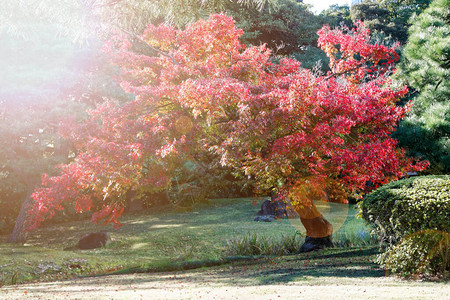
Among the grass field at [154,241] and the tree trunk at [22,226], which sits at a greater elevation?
the tree trunk at [22,226]

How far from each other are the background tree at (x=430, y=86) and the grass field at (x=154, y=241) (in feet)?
9.46

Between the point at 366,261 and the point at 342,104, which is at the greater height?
the point at 342,104

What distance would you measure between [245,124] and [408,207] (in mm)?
2657

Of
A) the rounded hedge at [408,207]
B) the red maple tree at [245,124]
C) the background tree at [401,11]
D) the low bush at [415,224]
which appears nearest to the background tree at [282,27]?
the background tree at [401,11]

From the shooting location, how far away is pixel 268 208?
16.4 metres

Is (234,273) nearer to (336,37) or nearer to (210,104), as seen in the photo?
(210,104)

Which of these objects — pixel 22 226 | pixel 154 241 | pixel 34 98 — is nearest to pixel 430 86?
pixel 154 241

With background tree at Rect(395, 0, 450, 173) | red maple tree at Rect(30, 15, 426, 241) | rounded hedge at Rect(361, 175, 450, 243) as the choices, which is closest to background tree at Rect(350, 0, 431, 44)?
background tree at Rect(395, 0, 450, 173)

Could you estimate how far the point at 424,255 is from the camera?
201 inches

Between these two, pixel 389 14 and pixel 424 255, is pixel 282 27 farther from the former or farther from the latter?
pixel 424 255

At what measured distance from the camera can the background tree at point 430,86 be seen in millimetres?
11016

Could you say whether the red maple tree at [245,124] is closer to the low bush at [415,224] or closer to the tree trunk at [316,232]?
the tree trunk at [316,232]

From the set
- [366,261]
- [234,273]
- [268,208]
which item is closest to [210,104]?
[234,273]

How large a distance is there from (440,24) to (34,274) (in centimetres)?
1286
